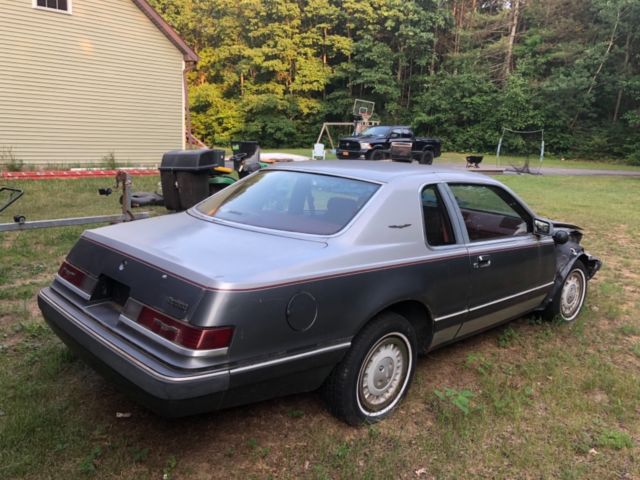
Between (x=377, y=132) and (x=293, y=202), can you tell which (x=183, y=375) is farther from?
(x=377, y=132)

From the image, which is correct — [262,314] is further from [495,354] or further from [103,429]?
[495,354]

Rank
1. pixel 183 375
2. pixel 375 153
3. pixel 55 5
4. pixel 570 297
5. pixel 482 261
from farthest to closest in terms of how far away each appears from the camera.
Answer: pixel 375 153 < pixel 55 5 < pixel 570 297 < pixel 482 261 < pixel 183 375

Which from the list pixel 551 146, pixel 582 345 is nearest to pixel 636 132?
pixel 551 146

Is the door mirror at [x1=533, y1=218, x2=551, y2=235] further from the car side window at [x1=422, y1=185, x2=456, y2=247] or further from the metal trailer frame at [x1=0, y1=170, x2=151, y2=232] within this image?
the metal trailer frame at [x1=0, y1=170, x2=151, y2=232]

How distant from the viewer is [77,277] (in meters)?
3.02

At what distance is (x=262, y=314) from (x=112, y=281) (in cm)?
104

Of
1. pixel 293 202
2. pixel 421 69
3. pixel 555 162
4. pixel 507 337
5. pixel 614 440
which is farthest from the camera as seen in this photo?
pixel 421 69

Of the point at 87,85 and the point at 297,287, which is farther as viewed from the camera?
the point at 87,85

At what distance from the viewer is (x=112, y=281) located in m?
2.84

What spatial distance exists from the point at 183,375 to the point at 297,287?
26.1 inches

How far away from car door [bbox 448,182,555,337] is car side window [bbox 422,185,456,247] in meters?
0.15

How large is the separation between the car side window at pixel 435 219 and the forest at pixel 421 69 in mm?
32706

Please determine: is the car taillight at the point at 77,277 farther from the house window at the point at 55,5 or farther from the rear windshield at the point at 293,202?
the house window at the point at 55,5

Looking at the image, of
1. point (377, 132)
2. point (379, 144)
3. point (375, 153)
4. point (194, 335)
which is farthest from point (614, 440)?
point (377, 132)
